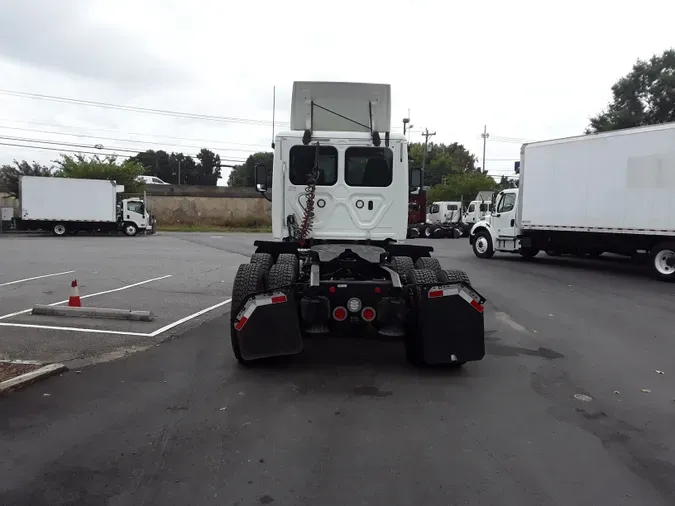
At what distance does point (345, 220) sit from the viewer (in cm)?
818

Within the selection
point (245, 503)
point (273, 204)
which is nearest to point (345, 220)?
point (273, 204)

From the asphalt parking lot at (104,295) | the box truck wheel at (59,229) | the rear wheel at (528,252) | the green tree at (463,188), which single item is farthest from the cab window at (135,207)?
the green tree at (463,188)

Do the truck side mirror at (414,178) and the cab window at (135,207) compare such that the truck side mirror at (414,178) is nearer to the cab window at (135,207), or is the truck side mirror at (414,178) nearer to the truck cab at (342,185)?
the truck cab at (342,185)

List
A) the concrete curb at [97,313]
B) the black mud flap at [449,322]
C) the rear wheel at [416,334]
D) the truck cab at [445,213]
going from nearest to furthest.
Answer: the black mud flap at [449,322]
the rear wheel at [416,334]
the concrete curb at [97,313]
the truck cab at [445,213]

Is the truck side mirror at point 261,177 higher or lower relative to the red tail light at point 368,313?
higher

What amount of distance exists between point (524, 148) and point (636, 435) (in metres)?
15.8

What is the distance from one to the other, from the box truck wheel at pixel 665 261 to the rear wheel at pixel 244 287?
1280 cm

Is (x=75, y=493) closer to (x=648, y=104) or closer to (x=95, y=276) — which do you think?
(x=95, y=276)

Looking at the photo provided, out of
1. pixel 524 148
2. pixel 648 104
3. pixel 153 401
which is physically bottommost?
pixel 153 401

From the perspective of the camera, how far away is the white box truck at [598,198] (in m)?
15.4

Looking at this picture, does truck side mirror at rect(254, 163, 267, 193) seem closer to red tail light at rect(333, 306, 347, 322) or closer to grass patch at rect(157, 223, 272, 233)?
red tail light at rect(333, 306, 347, 322)

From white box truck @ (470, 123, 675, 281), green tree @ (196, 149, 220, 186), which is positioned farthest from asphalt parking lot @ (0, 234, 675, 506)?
green tree @ (196, 149, 220, 186)

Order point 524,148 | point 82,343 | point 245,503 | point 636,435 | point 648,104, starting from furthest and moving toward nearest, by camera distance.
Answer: point 648,104 → point 524,148 → point 82,343 → point 636,435 → point 245,503

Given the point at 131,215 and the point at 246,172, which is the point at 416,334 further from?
the point at 246,172
